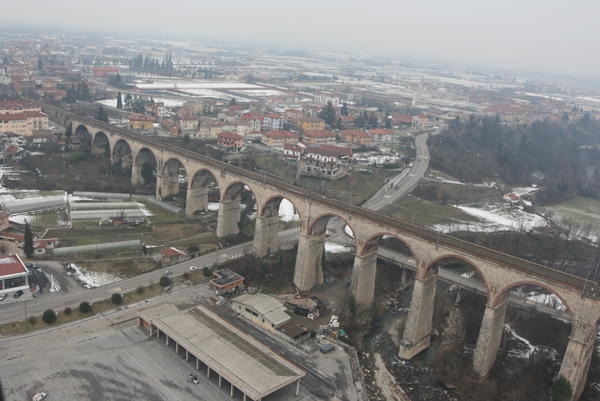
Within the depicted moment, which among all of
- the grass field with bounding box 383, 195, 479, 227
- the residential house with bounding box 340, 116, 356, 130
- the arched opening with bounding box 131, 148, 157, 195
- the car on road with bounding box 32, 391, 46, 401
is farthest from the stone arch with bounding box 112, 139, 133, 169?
the residential house with bounding box 340, 116, 356, 130

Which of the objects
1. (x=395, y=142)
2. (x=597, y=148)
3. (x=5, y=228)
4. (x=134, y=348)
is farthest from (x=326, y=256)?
(x=597, y=148)

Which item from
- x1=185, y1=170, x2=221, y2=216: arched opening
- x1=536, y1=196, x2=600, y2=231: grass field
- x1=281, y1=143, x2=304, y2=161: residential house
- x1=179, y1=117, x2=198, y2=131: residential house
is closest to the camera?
x1=185, y1=170, x2=221, y2=216: arched opening

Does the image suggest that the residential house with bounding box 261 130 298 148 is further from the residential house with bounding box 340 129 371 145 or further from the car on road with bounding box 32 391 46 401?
the car on road with bounding box 32 391 46 401

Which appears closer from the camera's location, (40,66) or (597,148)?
(597,148)

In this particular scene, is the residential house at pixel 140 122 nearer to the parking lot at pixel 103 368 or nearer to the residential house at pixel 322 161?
the residential house at pixel 322 161

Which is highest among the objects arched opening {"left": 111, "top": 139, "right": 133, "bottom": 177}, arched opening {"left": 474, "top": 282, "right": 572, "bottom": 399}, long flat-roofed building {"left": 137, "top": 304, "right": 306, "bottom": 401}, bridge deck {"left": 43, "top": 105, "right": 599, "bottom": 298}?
bridge deck {"left": 43, "top": 105, "right": 599, "bottom": 298}

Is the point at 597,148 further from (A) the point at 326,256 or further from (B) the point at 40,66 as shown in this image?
(B) the point at 40,66

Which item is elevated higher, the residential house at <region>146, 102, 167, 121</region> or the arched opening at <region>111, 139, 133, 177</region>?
the residential house at <region>146, 102, 167, 121</region>
